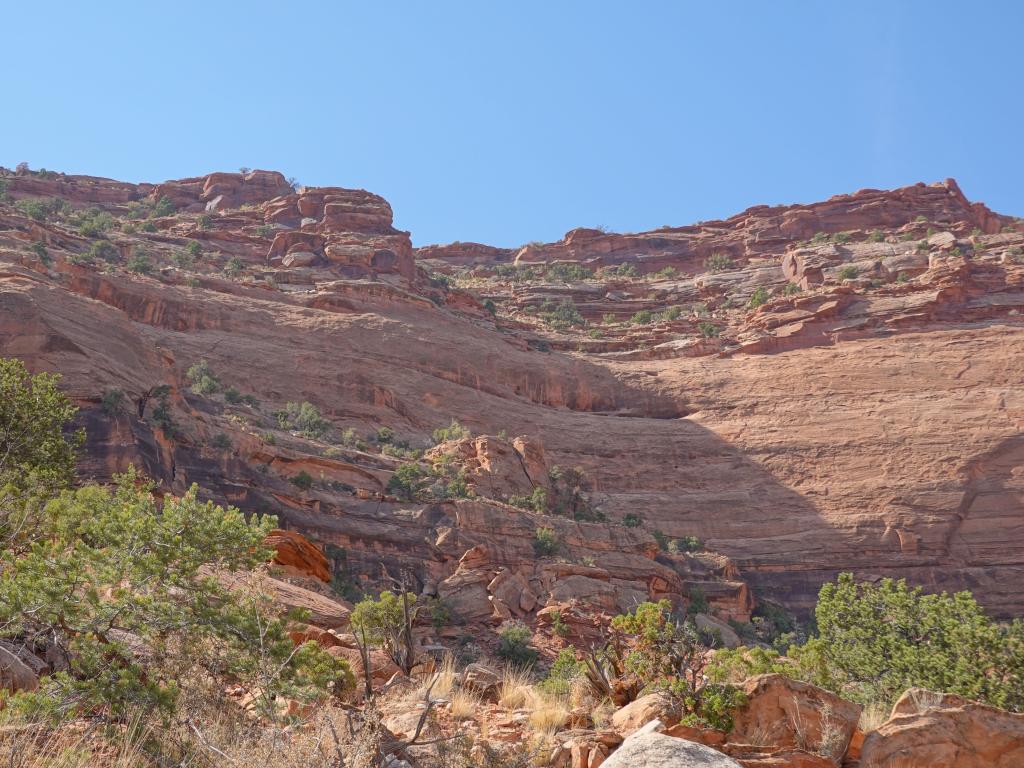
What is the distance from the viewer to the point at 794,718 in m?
7.93

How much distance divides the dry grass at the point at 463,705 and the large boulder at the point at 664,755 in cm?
306

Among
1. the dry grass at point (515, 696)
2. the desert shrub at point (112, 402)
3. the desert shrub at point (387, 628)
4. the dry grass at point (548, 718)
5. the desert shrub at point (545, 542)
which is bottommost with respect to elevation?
the desert shrub at point (545, 542)

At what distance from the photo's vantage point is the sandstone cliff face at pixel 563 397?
28.7 meters

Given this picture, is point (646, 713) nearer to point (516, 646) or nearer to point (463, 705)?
point (463, 705)

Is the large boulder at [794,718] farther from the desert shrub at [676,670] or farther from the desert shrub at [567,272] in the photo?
the desert shrub at [567,272]

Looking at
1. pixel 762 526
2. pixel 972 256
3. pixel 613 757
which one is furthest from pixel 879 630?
pixel 972 256

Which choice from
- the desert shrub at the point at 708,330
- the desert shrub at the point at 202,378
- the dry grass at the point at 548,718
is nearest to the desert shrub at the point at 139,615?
the dry grass at the point at 548,718

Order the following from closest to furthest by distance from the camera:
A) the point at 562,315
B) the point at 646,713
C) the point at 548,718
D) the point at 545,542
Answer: the point at 646,713 → the point at 548,718 → the point at 545,542 → the point at 562,315

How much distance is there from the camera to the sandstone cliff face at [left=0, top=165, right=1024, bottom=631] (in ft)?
94.2

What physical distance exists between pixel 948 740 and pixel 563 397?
148 ft

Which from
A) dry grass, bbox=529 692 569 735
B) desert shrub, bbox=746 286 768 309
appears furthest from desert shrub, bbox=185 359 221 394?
desert shrub, bbox=746 286 768 309

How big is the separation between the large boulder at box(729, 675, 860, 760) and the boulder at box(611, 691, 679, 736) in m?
0.57

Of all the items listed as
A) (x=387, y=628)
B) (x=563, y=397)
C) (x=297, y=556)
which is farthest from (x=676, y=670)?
(x=563, y=397)

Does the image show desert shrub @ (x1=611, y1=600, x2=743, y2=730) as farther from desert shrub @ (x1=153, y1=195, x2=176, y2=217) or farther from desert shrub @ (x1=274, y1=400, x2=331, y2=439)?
desert shrub @ (x1=153, y1=195, x2=176, y2=217)
